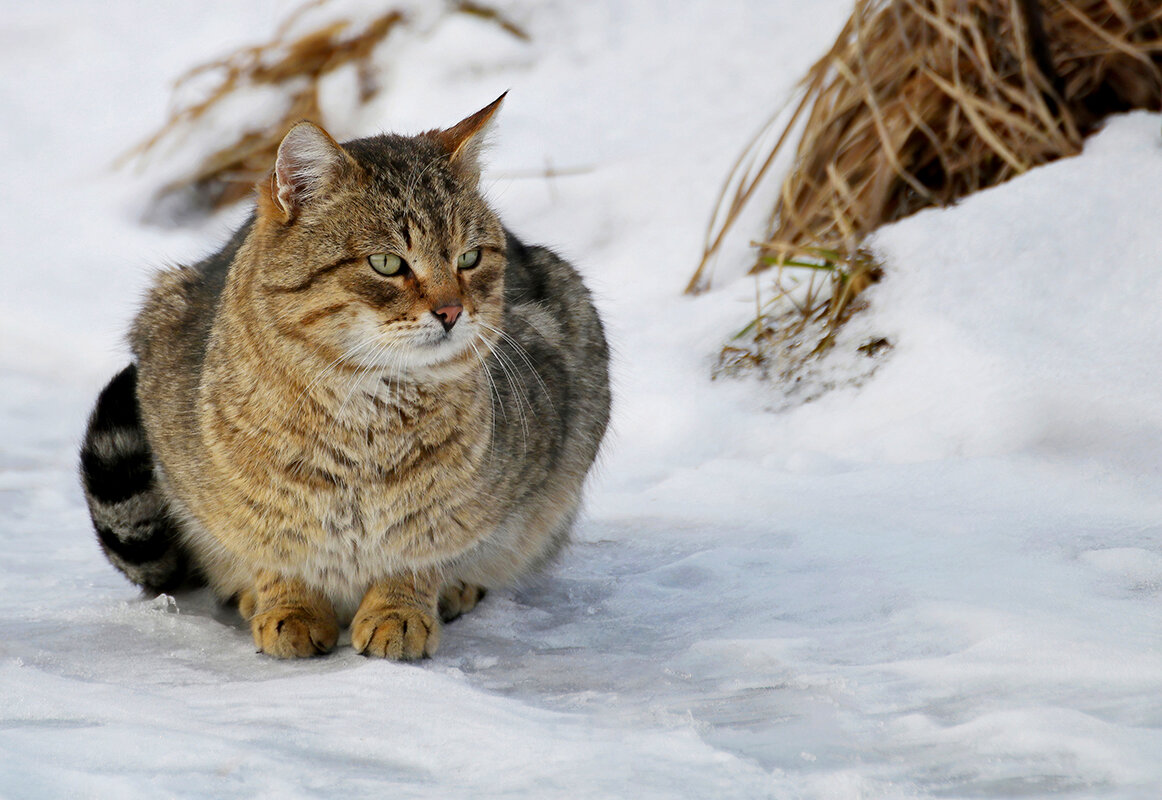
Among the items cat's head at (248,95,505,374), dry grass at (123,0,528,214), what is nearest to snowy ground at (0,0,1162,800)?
cat's head at (248,95,505,374)

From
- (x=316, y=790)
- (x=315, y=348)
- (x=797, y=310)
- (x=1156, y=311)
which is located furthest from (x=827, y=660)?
(x=797, y=310)

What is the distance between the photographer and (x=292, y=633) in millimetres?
2301

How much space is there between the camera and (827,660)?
2.10 m

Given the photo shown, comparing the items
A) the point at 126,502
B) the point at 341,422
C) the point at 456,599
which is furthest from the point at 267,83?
the point at 341,422

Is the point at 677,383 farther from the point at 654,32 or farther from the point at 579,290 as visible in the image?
the point at 654,32

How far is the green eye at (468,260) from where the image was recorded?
237 cm

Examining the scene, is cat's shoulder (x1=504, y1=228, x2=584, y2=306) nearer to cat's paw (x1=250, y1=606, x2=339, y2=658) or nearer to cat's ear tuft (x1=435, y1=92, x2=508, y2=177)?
cat's ear tuft (x1=435, y1=92, x2=508, y2=177)

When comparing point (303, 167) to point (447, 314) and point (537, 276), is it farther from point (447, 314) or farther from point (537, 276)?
point (537, 276)

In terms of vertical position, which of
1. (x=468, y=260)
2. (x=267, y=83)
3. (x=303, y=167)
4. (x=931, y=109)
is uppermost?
(x=267, y=83)

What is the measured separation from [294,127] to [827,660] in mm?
1390

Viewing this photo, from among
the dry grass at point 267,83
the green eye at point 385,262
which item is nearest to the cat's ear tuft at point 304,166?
the green eye at point 385,262

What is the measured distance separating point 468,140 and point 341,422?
2.15 ft

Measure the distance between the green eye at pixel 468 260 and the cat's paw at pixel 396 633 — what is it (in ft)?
2.29

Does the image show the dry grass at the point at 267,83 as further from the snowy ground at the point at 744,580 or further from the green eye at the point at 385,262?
the green eye at the point at 385,262
